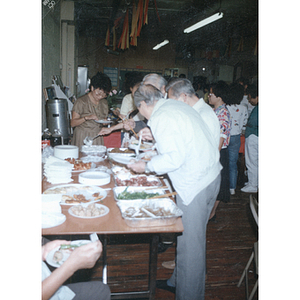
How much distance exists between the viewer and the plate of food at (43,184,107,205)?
1.73m

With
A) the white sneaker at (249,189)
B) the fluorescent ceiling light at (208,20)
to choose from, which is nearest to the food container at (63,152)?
the white sneaker at (249,189)

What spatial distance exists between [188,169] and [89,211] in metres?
0.68

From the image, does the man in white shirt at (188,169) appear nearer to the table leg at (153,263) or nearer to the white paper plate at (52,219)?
the table leg at (153,263)

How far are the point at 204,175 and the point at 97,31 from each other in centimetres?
857

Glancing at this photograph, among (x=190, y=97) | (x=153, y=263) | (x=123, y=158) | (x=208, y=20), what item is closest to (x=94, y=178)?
(x=123, y=158)

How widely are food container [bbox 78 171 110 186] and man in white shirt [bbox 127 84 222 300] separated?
1.19ft

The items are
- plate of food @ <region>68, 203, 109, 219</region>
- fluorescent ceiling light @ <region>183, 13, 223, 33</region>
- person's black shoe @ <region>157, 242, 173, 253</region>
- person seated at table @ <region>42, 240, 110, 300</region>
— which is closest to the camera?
person seated at table @ <region>42, 240, 110, 300</region>

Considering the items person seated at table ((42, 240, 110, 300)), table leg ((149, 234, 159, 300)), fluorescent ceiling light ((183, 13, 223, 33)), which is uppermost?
fluorescent ceiling light ((183, 13, 223, 33))

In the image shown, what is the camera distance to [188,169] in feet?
5.83

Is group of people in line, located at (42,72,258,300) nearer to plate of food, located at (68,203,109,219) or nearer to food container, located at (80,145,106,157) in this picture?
plate of food, located at (68,203,109,219)

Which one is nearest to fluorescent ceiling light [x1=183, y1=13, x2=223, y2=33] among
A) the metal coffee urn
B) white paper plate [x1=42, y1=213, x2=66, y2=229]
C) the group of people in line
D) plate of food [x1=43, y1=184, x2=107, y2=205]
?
the metal coffee urn
